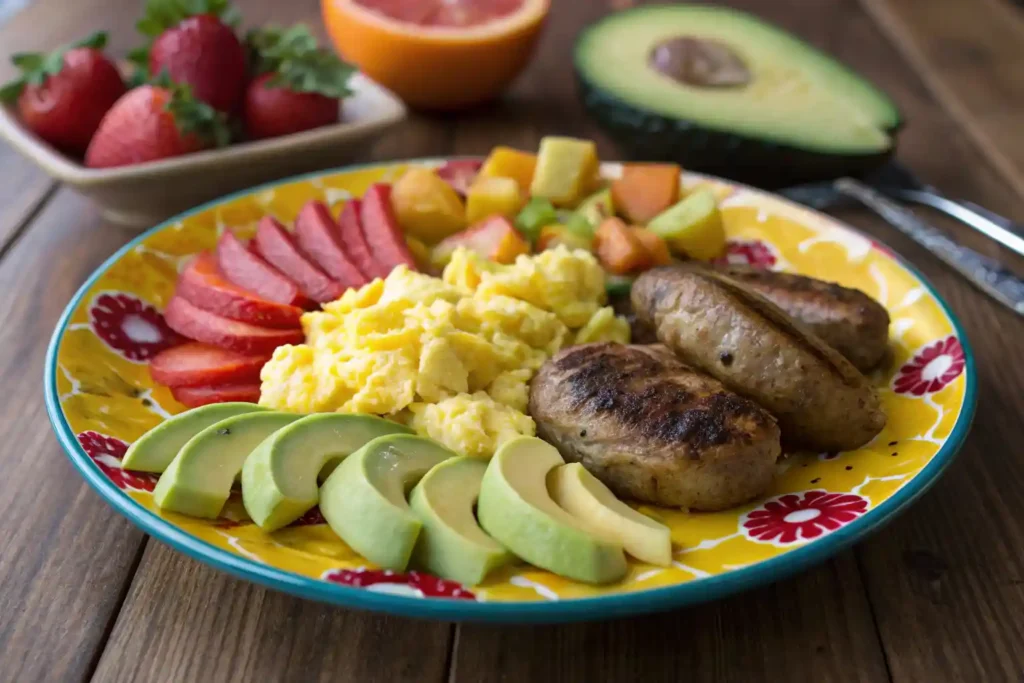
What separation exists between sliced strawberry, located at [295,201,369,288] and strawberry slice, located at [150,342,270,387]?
0.36 meters

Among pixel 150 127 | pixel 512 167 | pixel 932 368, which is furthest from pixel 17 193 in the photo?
pixel 932 368

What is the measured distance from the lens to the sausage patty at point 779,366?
1.86 m

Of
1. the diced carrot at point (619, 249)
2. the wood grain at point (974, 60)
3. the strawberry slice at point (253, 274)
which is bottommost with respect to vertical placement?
the wood grain at point (974, 60)

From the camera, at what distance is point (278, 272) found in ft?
8.09

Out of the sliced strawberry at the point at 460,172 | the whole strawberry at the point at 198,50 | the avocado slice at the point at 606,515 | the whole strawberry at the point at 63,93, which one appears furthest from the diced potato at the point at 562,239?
the whole strawberry at the point at 63,93

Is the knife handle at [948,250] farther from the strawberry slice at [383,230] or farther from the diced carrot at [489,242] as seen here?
the strawberry slice at [383,230]

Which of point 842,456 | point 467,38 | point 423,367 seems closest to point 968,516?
point 842,456

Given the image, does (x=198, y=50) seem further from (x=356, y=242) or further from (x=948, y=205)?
(x=948, y=205)

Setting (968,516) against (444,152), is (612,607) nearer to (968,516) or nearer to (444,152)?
(968,516)

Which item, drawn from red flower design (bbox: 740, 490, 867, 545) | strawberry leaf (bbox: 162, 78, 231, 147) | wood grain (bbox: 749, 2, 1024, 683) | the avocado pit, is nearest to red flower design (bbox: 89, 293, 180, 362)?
strawberry leaf (bbox: 162, 78, 231, 147)

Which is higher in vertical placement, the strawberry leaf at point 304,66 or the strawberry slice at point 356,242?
the strawberry leaf at point 304,66

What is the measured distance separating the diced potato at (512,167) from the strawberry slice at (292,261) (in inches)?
24.7

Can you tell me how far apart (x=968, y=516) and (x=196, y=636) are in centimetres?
159

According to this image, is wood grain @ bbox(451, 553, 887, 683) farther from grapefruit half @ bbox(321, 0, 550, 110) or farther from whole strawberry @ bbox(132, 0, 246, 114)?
grapefruit half @ bbox(321, 0, 550, 110)
